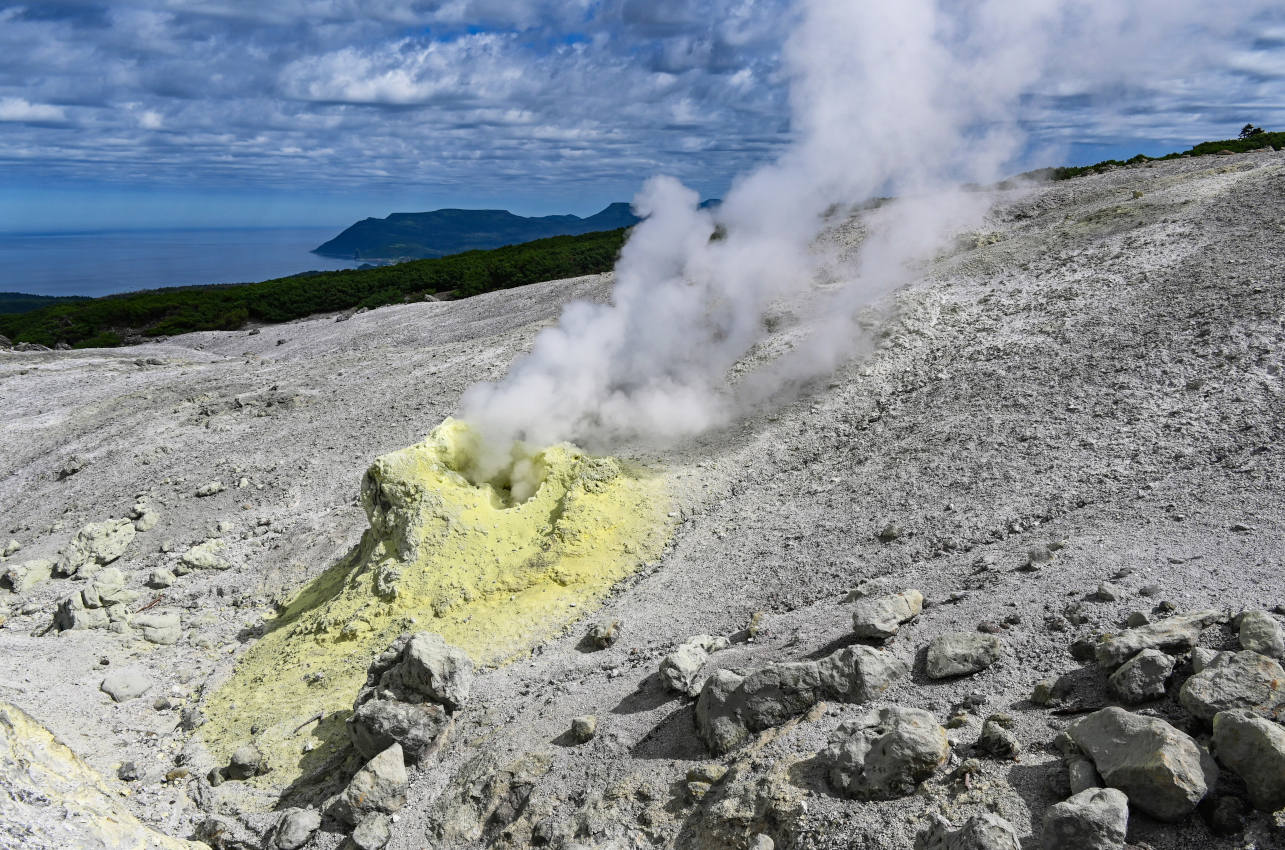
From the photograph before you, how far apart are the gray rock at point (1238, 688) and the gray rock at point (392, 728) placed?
7.29 metres

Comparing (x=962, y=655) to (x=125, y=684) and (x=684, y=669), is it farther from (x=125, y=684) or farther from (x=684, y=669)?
(x=125, y=684)

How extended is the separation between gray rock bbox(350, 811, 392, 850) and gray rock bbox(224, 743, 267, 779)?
2.34 m

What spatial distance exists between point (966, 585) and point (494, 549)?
6.99 m

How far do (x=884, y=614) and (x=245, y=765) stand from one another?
7771 millimetres

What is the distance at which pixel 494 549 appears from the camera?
12.2 m

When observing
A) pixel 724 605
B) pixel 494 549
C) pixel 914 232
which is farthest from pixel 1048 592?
pixel 914 232

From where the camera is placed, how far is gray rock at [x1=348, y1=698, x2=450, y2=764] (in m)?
→ 8.48

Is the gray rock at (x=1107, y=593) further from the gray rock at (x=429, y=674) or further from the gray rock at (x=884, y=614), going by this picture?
the gray rock at (x=429, y=674)

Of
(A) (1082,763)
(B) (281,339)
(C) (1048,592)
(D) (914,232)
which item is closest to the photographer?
(A) (1082,763)

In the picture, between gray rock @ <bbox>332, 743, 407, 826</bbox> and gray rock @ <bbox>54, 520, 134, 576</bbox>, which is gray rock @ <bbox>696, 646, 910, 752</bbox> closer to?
gray rock @ <bbox>332, 743, 407, 826</bbox>

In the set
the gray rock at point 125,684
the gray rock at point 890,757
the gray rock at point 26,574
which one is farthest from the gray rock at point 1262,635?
the gray rock at point 26,574

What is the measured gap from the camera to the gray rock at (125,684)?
11148 millimetres

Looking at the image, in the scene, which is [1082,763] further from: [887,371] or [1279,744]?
[887,371]

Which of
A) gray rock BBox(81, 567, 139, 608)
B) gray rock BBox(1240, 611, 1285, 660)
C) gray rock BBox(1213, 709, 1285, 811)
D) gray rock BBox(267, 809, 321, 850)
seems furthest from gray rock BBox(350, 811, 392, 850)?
gray rock BBox(81, 567, 139, 608)
